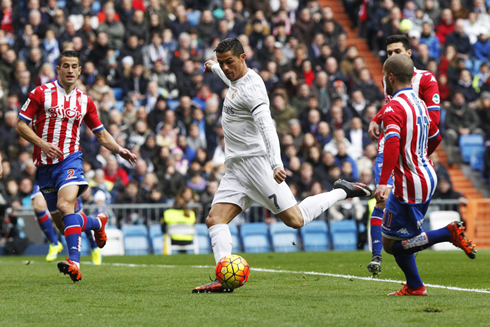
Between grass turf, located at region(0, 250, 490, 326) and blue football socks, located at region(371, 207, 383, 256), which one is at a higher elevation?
blue football socks, located at region(371, 207, 383, 256)

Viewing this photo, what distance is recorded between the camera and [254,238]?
19.1m

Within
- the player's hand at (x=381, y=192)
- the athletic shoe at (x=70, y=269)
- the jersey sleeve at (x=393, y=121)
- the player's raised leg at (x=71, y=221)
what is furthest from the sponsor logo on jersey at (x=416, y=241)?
the player's raised leg at (x=71, y=221)

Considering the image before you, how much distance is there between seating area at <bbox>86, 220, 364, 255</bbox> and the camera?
18.4 m

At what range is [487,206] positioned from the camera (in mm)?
19719

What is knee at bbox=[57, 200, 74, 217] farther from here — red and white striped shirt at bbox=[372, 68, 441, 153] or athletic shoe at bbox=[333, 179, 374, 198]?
red and white striped shirt at bbox=[372, 68, 441, 153]

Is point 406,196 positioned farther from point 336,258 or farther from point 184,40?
point 184,40

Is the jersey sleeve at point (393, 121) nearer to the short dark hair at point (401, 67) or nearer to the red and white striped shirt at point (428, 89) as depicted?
the short dark hair at point (401, 67)

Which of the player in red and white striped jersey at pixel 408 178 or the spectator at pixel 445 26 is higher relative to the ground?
the spectator at pixel 445 26

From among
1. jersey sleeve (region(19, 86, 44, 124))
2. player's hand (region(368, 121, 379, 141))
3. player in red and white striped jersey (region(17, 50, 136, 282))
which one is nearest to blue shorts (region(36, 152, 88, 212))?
player in red and white striped jersey (region(17, 50, 136, 282))

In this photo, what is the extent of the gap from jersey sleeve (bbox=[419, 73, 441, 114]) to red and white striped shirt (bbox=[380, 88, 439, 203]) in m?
1.77

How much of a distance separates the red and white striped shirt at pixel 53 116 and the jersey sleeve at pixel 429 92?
12.8 ft

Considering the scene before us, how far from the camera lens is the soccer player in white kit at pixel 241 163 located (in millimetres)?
8422

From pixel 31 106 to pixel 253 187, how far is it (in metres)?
3.00

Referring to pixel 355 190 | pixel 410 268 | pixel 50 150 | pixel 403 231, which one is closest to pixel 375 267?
pixel 355 190
